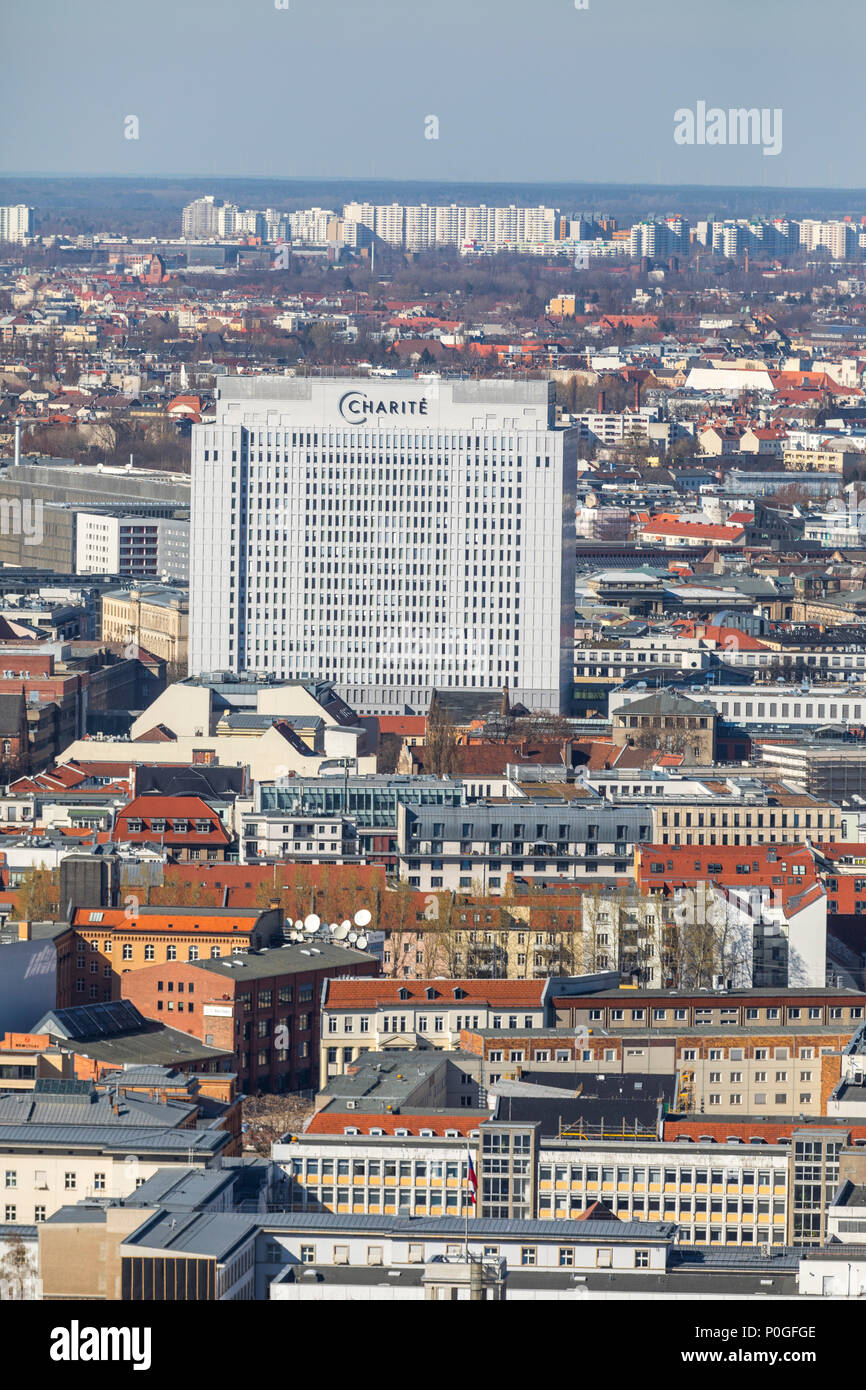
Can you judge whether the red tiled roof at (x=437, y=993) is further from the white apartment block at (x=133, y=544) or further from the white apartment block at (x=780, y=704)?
the white apartment block at (x=133, y=544)

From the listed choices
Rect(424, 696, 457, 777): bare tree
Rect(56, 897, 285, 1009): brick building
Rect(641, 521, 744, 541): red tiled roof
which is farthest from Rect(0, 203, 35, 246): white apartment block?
Rect(56, 897, 285, 1009): brick building

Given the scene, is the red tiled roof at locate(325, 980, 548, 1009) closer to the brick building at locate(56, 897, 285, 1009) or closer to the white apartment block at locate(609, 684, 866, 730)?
the brick building at locate(56, 897, 285, 1009)

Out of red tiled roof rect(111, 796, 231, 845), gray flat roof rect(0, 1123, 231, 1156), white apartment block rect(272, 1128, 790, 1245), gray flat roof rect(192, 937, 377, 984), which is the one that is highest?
red tiled roof rect(111, 796, 231, 845)

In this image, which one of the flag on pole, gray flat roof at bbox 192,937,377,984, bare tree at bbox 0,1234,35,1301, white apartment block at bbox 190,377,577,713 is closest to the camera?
bare tree at bbox 0,1234,35,1301

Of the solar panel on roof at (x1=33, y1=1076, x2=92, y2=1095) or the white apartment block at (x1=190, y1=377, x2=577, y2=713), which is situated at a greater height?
the white apartment block at (x1=190, y1=377, x2=577, y2=713)

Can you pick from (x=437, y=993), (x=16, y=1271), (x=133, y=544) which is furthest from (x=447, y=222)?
(x=16, y=1271)

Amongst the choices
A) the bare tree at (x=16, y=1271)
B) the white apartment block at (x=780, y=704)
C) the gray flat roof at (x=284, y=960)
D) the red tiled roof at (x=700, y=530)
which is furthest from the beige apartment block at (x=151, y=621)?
the bare tree at (x=16, y=1271)
